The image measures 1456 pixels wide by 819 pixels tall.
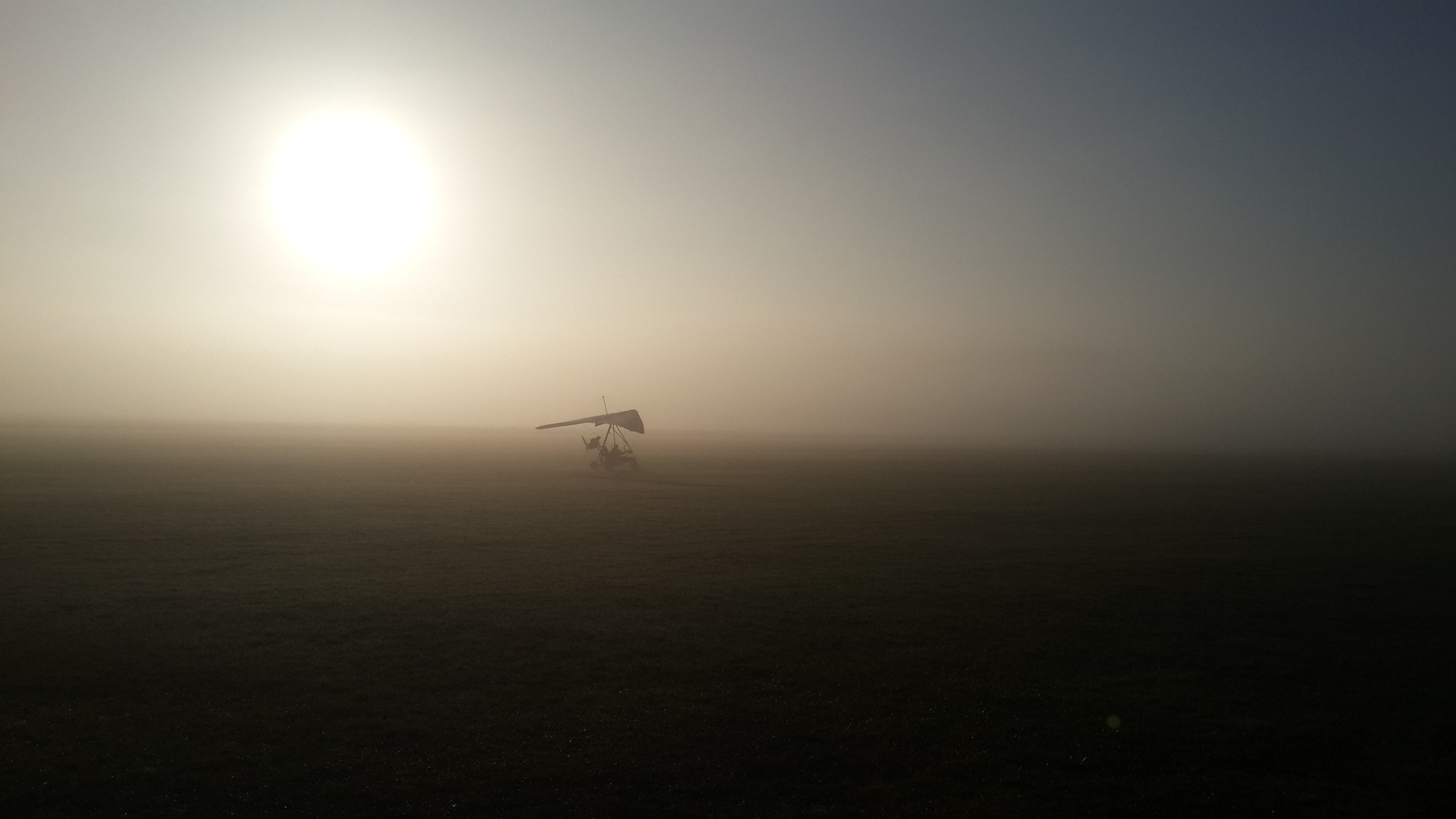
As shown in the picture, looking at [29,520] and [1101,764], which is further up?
[29,520]

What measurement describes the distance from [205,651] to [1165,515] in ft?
89.8

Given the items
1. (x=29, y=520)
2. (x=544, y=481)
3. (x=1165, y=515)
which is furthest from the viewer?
(x=544, y=481)

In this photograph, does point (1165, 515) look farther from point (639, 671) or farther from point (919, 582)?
point (639, 671)

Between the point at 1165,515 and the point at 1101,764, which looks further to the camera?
the point at 1165,515

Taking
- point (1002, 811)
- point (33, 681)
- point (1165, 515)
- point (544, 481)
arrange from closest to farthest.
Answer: point (1002, 811) < point (33, 681) < point (1165, 515) < point (544, 481)

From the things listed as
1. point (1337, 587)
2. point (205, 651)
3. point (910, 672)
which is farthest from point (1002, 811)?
point (1337, 587)

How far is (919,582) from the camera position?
15.2 m

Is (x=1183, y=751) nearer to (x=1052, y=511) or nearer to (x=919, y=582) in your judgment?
(x=919, y=582)

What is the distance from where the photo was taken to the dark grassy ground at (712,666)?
6879 mm

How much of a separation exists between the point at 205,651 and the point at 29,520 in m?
15.4

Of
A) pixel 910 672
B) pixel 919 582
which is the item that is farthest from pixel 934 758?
pixel 919 582

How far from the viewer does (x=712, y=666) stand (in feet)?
32.8

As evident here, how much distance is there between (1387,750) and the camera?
25.8ft

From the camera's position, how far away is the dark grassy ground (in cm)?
688
